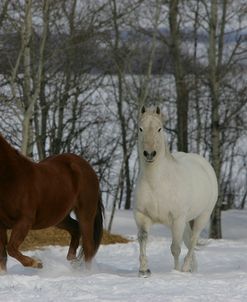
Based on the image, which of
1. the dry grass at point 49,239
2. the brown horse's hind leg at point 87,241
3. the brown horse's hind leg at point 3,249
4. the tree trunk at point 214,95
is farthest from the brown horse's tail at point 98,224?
the tree trunk at point 214,95

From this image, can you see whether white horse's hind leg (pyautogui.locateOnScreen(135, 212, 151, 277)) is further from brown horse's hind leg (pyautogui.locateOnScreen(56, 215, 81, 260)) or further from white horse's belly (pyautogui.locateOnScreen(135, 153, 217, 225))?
brown horse's hind leg (pyautogui.locateOnScreen(56, 215, 81, 260))

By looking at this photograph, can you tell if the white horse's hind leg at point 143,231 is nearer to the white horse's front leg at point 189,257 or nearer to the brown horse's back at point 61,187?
the brown horse's back at point 61,187

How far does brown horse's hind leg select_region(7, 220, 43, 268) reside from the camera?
5.96 m

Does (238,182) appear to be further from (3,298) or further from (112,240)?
(3,298)

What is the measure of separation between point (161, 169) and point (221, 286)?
61.8 inches

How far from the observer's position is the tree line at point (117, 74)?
1356 cm

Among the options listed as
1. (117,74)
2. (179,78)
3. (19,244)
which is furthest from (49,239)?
(117,74)

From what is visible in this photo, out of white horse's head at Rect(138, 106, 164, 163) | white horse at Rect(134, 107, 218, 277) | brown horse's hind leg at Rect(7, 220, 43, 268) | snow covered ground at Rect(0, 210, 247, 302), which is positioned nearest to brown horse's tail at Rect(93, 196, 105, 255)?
snow covered ground at Rect(0, 210, 247, 302)

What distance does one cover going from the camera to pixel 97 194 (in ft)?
23.5

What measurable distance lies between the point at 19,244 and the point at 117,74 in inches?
650

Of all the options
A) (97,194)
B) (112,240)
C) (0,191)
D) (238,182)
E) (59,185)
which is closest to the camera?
(0,191)

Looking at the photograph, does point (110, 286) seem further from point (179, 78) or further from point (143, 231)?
point (179, 78)

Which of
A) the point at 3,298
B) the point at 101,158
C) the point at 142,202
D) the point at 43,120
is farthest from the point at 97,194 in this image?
the point at 101,158

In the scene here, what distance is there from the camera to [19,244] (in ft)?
19.7
